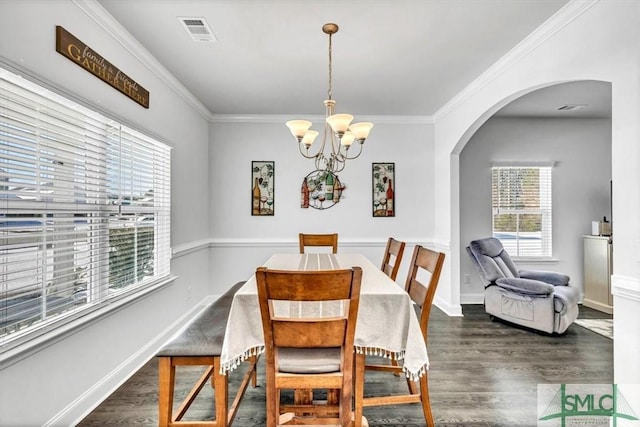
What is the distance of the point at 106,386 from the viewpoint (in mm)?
2191

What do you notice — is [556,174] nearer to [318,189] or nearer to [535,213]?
[535,213]

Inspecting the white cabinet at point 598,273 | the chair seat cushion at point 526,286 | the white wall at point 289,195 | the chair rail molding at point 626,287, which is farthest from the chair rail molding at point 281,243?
the chair rail molding at point 626,287

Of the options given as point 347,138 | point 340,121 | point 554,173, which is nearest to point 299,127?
point 340,121

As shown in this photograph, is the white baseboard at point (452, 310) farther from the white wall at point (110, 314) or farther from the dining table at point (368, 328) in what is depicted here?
the white wall at point (110, 314)

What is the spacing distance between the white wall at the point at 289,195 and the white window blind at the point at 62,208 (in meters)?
1.71

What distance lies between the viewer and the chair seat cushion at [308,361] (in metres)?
1.46

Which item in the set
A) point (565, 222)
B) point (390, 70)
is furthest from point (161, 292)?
point (565, 222)

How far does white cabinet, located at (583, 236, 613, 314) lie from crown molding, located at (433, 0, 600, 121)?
8.78 feet

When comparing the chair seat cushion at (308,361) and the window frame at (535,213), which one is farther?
the window frame at (535,213)

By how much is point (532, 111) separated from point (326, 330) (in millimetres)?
4350

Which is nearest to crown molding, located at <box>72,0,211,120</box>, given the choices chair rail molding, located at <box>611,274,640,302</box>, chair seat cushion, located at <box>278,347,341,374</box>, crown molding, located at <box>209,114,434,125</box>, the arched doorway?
crown molding, located at <box>209,114,434,125</box>

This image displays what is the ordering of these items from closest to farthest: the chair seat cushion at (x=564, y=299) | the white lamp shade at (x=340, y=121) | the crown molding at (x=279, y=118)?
the white lamp shade at (x=340, y=121) → the chair seat cushion at (x=564, y=299) → the crown molding at (x=279, y=118)

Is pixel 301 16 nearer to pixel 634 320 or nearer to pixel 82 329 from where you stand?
pixel 82 329

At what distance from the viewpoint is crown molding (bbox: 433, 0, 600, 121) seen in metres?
2.04
